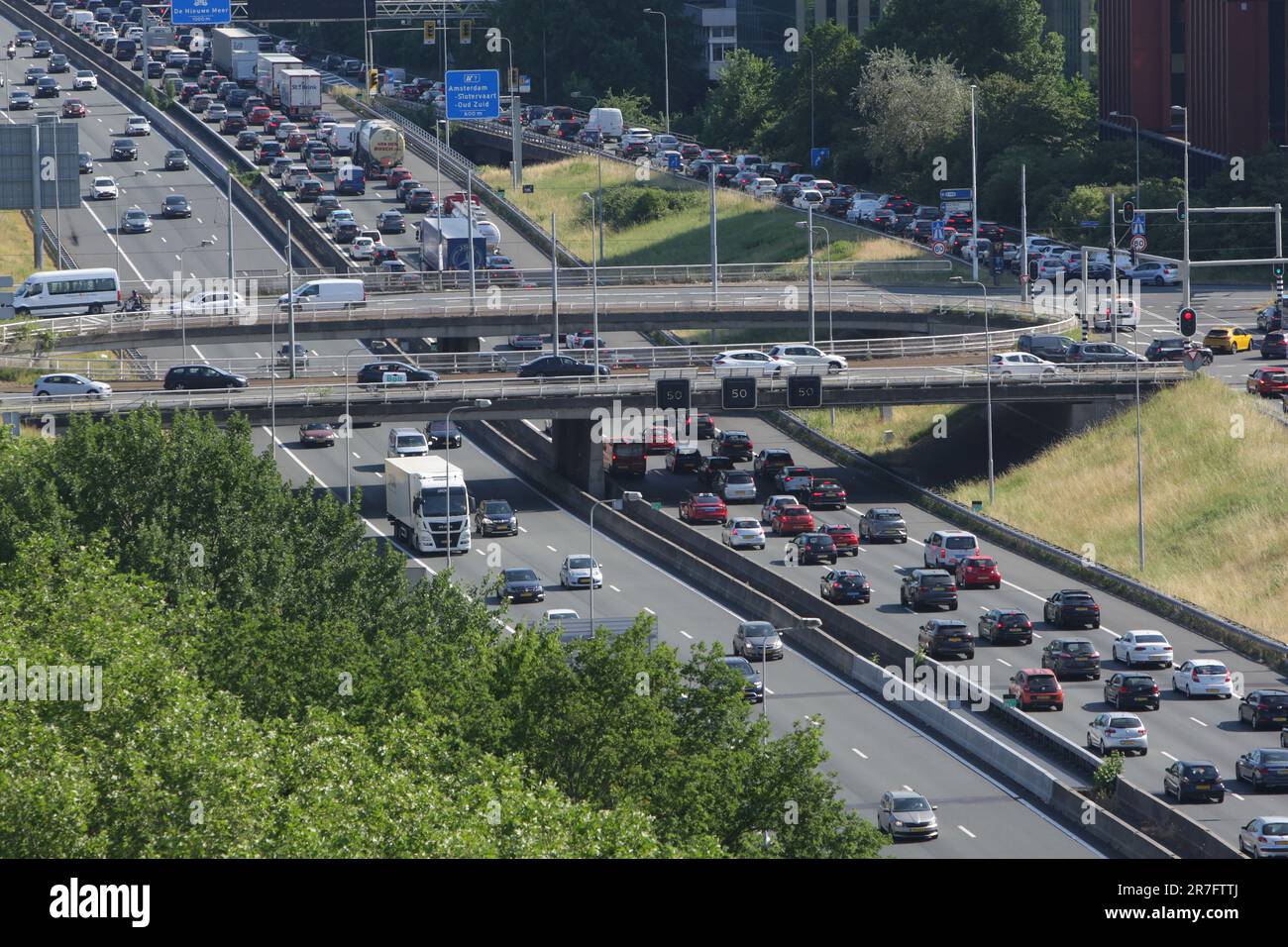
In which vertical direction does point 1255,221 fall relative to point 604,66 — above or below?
below

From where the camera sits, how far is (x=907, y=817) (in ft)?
128

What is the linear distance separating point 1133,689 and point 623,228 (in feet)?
251

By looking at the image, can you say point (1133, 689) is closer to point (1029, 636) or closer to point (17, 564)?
point (1029, 636)

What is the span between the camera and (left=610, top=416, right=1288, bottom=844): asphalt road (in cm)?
4341

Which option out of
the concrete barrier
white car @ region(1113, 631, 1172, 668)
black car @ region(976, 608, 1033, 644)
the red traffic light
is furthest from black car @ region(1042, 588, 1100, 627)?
the red traffic light

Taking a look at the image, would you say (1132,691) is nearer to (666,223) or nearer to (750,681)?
(750,681)

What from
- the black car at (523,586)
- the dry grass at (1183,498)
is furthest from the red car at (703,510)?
the black car at (523,586)

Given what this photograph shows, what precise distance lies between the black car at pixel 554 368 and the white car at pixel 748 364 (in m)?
4.46

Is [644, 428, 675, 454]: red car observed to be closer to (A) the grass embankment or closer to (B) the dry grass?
(B) the dry grass

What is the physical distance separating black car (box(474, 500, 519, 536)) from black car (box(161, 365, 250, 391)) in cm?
1073

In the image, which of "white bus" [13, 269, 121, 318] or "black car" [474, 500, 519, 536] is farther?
"white bus" [13, 269, 121, 318]

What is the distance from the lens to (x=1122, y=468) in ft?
228
